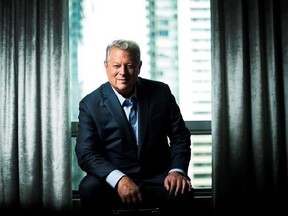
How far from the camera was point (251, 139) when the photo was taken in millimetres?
2461

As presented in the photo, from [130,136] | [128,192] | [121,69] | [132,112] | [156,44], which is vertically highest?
[156,44]

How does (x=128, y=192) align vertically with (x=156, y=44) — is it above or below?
below

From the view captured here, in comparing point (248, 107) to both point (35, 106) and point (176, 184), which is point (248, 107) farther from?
point (35, 106)

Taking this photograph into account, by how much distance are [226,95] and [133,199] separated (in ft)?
3.66

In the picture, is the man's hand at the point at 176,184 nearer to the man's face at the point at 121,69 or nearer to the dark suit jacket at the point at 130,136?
the dark suit jacket at the point at 130,136

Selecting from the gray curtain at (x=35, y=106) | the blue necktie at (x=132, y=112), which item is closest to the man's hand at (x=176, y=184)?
the blue necktie at (x=132, y=112)

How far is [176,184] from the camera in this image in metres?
1.61

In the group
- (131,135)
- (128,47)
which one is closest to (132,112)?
(131,135)

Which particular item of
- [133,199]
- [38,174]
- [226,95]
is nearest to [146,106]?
[133,199]

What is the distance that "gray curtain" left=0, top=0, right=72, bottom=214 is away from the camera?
240 cm

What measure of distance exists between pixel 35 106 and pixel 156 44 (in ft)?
2.87

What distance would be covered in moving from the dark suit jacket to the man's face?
6 cm

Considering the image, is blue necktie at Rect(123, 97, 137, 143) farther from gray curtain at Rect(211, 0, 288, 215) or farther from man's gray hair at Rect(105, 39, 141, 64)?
gray curtain at Rect(211, 0, 288, 215)

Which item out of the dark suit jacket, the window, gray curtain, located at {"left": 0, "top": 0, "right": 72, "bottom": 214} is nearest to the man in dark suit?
the dark suit jacket
